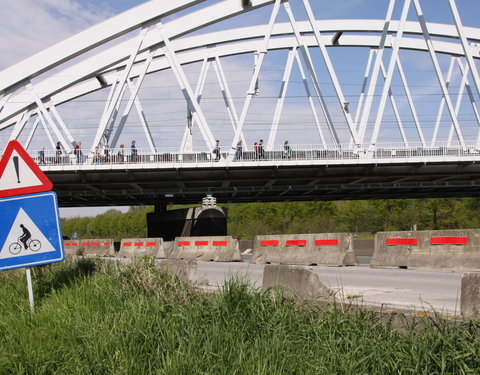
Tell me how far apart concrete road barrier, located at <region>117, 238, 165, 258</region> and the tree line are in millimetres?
37298

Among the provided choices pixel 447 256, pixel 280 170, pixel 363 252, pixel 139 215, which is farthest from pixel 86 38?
pixel 139 215

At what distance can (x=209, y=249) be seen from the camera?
21.7m

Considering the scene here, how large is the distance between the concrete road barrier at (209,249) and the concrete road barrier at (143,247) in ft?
2.13

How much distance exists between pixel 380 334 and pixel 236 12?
3676 cm

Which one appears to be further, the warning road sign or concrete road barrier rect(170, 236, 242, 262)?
concrete road barrier rect(170, 236, 242, 262)

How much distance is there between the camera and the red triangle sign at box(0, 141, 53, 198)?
6.65m

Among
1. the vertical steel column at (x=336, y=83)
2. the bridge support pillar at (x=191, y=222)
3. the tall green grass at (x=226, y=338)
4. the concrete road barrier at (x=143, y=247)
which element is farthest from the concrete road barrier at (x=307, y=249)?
the vertical steel column at (x=336, y=83)

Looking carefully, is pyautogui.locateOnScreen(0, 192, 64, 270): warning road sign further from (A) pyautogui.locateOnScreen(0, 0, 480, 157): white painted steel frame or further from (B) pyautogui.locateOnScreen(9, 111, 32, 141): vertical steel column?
(B) pyautogui.locateOnScreen(9, 111, 32, 141): vertical steel column

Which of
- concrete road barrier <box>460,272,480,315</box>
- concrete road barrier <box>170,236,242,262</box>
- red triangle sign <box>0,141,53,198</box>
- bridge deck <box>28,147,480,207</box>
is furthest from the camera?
bridge deck <box>28,147,480,207</box>

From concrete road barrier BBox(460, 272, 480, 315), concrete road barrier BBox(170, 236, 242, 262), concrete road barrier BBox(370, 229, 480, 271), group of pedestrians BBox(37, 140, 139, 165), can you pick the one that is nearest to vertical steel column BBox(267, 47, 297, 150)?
group of pedestrians BBox(37, 140, 139, 165)

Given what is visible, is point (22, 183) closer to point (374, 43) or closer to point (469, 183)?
point (469, 183)

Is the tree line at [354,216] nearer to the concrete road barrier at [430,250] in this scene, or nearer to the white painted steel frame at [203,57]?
the white painted steel frame at [203,57]

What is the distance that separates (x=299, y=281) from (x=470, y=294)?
1.99m

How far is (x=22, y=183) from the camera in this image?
263 inches
